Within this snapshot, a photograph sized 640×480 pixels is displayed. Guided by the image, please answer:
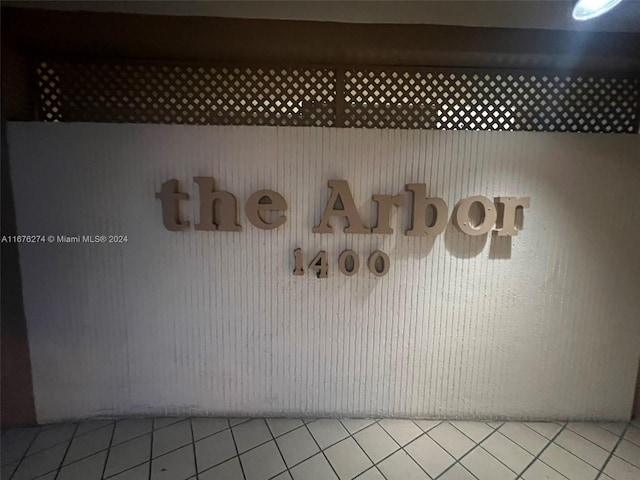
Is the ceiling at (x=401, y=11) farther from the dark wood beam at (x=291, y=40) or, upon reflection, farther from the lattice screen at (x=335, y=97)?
the lattice screen at (x=335, y=97)

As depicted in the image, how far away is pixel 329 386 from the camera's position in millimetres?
1982

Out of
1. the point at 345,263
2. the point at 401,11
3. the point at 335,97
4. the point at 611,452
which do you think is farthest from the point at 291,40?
the point at 611,452

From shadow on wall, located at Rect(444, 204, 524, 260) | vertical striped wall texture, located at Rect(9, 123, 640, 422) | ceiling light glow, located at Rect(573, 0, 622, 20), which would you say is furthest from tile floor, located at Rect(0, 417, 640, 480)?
ceiling light glow, located at Rect(573, 0, 622, 20)

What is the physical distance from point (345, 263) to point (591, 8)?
163 centimetres

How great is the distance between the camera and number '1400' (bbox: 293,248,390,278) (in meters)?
1.84

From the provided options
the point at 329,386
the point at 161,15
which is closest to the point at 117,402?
the point at 329,386

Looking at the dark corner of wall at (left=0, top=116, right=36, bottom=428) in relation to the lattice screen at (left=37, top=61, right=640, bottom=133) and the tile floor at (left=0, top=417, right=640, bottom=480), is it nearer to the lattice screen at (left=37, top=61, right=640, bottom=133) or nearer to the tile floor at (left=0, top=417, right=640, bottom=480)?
the tile floor at (left=0, top=417, right=640, bottom=480)

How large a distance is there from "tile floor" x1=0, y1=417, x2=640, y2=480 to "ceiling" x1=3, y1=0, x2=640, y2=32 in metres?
2.42

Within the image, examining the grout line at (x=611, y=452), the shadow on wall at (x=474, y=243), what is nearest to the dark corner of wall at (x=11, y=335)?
the shadow on wall at (x=474, y=243)

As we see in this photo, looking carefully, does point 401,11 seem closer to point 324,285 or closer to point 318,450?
point 324,285

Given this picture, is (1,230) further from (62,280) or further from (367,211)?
(367,211)

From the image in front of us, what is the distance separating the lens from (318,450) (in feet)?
5.72

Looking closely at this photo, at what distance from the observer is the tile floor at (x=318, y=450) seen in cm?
161

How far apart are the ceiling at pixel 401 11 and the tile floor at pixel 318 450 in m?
2.42
